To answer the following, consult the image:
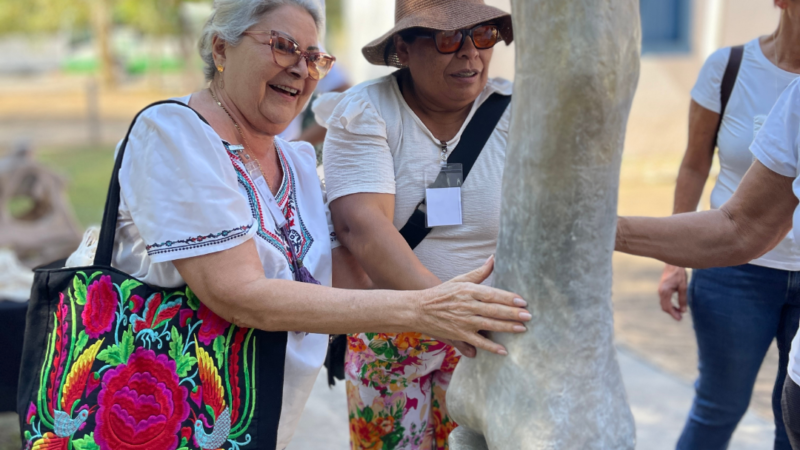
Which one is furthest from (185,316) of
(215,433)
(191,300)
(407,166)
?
(407,166)

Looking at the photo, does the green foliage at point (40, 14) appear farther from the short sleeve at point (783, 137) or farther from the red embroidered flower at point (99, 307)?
the short sleeve at point (783, 137)

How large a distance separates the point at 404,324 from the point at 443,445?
0.93 metres

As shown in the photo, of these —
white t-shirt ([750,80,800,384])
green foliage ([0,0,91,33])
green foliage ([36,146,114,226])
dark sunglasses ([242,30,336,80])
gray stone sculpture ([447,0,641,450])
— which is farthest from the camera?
green foliage ([0,0,91,33])

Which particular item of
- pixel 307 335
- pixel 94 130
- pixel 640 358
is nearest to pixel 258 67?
pixel 307 335

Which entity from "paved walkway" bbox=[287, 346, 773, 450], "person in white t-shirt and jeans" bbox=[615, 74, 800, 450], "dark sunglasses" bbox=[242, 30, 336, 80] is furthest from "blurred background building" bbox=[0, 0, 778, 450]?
"person in white t-shirt and jeans" bbox=[615, 74, 800, 450]

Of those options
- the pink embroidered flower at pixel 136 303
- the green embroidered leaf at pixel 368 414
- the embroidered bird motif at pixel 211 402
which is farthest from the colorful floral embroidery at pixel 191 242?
the green embroidered leaf at pixel 368 414

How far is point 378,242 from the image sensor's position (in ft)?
6.31

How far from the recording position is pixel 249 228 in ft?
5.20

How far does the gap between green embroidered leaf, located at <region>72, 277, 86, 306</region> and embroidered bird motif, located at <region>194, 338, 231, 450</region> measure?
10.0 inches

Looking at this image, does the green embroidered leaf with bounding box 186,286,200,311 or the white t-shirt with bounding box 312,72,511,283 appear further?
the white t-shirt with bounding box 312,72,511,283

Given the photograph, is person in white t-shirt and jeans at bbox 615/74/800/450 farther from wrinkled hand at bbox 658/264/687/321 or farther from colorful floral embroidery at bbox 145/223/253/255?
wrinkled hand at bbox 658/264/687/321

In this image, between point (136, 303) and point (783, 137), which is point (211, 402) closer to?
point (136, 303)

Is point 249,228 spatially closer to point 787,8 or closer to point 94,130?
point 787,8

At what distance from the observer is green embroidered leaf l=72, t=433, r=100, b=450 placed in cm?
156
